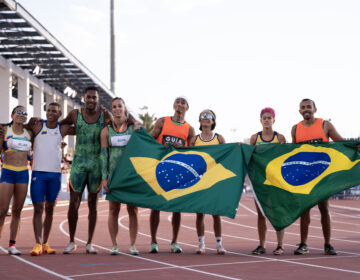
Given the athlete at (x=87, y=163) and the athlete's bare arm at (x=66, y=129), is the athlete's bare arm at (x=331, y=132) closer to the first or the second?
the athlete at (x=87, y=163)

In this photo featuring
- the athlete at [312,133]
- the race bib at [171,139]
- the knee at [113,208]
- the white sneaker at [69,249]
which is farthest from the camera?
the race bib at [171,139]

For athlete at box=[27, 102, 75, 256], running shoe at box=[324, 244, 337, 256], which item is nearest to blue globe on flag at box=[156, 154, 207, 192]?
athlete at box=[27, 102, 75, 256]

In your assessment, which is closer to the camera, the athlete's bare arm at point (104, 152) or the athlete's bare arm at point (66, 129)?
the athlete's bare arm at point (104, 152)

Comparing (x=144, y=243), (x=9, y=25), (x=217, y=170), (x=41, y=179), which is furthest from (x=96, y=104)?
(x=9, y=25)

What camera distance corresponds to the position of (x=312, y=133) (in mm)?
8430

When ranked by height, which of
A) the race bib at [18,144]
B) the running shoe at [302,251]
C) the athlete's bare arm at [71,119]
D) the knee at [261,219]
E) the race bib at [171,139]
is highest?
the athlete's bare arm at [71,119]

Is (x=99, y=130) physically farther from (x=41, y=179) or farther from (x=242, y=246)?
(x=242, y=246)

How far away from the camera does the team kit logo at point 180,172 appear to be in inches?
323

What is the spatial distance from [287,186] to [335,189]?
720 mm

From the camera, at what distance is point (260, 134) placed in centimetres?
859

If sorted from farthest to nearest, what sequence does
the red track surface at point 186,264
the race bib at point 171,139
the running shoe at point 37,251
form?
the race bib at point 171,139 → the running shoe at point 37,251 → the red track surface at point 186,264

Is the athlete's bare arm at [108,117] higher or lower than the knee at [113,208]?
higher

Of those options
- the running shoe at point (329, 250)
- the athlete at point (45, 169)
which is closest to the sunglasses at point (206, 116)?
the athlete at point (45, 169)

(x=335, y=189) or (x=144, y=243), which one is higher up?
(x=335, y=189)
